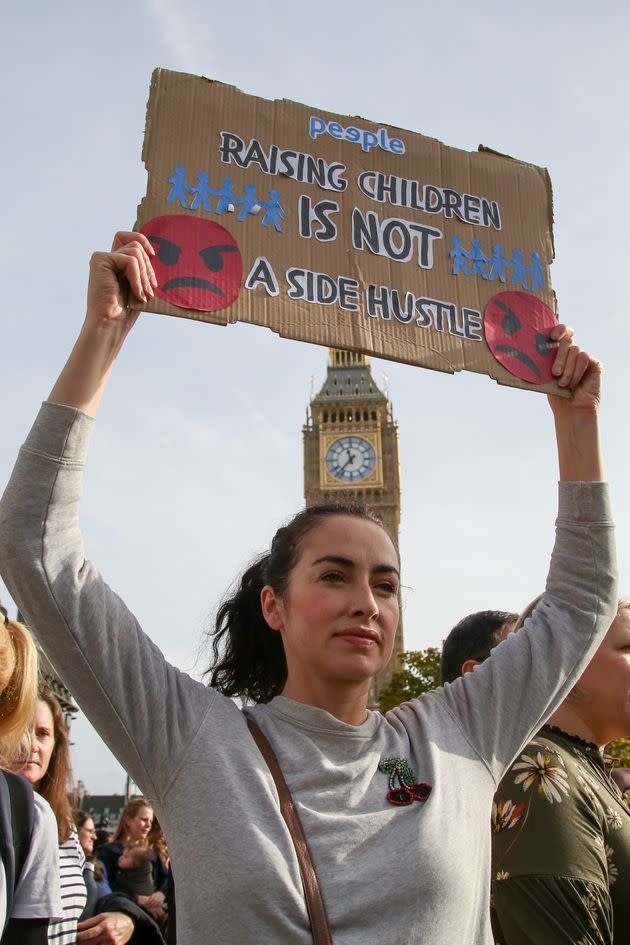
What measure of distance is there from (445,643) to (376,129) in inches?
84.4

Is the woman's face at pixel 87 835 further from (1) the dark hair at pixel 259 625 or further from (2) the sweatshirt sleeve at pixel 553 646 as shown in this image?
(2) the sweatshirt sleeve at pixel 553 646

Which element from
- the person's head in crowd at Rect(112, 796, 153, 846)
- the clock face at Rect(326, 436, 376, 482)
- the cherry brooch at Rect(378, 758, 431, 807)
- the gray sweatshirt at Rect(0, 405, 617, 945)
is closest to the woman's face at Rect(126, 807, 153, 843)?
the person's head in crowd at Rect(112, 796, 153, 846)

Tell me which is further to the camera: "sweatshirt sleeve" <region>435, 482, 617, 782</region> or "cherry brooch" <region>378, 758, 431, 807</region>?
"sweatshirt sleeve" <region>435, 482, 617, 782</region>

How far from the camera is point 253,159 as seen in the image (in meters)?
2.53

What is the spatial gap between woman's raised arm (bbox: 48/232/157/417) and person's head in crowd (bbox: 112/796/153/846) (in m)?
5.25

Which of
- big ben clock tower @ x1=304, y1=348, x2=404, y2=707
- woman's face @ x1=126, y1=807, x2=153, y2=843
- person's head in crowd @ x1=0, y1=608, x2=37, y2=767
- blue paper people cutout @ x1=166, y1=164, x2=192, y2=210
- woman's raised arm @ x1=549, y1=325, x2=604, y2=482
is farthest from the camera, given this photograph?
big ben clock tower @ x1=304, y1=348, x2=404, y2=707

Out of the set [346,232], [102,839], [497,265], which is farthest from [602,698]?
[102,839]

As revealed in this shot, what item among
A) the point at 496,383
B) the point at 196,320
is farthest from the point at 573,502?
the point at 196,320

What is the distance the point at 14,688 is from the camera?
2170mm

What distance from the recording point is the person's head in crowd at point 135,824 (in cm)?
651

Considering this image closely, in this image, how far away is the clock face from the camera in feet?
160

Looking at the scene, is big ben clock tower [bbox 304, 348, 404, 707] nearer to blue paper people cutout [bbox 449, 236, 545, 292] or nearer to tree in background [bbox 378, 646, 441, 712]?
tree in background [bbox 378, 646, 441, 712]

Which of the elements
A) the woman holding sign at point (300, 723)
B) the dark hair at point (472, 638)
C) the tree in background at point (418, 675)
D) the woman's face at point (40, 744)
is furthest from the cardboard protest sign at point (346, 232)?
→ the tree in background at point (418, 675)

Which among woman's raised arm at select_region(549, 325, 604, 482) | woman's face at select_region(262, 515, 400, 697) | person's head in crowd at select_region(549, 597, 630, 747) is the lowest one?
person's head in crowd at select_region(549, 597, 630, 747)
